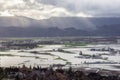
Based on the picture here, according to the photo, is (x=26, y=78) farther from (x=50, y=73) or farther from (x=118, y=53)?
(x=118, y=53)

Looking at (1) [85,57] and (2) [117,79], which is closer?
(2) [117,79]

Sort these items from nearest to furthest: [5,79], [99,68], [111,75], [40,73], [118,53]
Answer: [5,79] → [40,73] → [111,75] → [99,68] → [118,53]

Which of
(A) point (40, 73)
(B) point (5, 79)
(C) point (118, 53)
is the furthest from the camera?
(C) point (118, 53)

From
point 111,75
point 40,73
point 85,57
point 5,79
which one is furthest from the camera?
point 85,57

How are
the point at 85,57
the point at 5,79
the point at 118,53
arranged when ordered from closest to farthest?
the point at 5,79
the point at 85,57
the point at 118,53

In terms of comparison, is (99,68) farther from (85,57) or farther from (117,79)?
(85,57)

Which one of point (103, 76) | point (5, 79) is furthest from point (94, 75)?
point (5, 79)

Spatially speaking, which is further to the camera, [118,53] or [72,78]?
[118,53]

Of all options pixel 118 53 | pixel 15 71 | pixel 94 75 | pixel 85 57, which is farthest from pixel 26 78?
pixel 118 53
